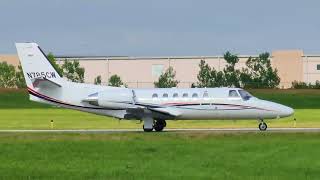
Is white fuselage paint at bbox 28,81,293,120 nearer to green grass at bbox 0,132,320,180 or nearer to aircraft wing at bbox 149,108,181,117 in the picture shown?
aircraft wing at bbox 149,108,181,117

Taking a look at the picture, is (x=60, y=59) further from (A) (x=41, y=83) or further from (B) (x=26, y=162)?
(B) (x=26, y=162)

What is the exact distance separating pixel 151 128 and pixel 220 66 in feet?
353

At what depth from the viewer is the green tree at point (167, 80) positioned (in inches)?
5218

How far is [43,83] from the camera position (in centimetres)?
4469

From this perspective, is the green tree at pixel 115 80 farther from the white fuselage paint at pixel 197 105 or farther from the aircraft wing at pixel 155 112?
the aircraft wing at pixel 155 112

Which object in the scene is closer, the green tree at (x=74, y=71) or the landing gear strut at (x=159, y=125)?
the landing gear strut at (x=159, y=125)

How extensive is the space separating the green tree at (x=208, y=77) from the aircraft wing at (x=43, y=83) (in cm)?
9237

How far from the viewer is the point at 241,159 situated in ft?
77.3

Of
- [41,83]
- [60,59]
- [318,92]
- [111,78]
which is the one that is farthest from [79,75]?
[41,83]

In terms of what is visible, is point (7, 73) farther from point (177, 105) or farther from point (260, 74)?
point (177, 105)

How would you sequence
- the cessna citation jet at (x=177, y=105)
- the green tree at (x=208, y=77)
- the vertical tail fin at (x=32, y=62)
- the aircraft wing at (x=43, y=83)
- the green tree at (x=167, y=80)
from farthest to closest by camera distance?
the green tree at (x=208, y=77) → the green tree at (x=167, y=80) → the vertical tail fin at (x=32, y=62) → the aircraft wing at (x=43, y=83) → the cessna citation jet at (x=177, y=105)

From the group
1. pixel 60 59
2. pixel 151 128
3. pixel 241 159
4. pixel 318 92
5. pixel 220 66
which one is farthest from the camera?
pixel 60 59

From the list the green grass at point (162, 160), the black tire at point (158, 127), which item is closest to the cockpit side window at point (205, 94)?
the black tire at point (158, 127)

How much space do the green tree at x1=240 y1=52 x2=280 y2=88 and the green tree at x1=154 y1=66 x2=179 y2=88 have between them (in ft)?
42.1
